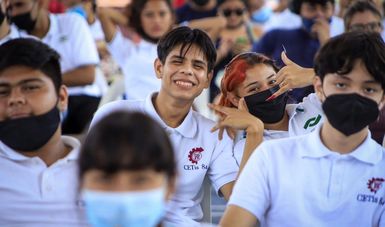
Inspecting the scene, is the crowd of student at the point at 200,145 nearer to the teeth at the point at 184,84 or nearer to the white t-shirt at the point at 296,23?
the teeth at the point at 184,84

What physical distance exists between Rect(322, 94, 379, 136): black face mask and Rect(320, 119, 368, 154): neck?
3cm

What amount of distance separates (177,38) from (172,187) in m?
1.43

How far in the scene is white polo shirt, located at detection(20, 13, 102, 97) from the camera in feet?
15.3

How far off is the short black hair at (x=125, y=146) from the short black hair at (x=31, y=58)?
3.07 feet

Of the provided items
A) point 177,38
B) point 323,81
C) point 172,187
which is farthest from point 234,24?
point 172,187

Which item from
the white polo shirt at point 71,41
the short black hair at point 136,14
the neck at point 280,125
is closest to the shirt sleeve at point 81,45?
the white polo shirt at point 71,41

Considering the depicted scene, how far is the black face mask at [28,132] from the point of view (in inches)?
97.7

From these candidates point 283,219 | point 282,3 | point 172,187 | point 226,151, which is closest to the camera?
point 172,187

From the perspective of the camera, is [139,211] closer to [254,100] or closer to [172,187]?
[172,187]

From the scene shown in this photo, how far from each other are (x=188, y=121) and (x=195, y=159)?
164mm

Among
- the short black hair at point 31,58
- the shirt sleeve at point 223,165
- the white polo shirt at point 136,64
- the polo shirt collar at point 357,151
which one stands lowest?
the white polo shirt at point 136,64

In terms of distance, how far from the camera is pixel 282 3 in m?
7.97

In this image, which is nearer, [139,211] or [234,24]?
[139,211]

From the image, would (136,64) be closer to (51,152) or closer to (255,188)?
(51,152)
